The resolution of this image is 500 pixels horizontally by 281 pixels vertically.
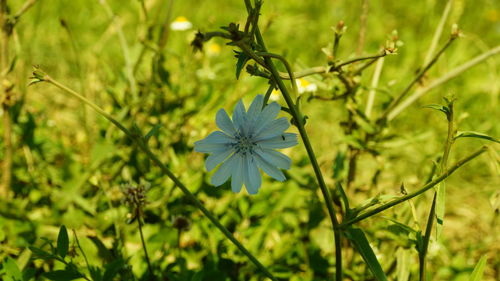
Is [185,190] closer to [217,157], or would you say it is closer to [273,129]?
[217,157]

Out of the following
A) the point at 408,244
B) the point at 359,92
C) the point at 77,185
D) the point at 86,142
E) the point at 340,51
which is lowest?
the point at 408,244

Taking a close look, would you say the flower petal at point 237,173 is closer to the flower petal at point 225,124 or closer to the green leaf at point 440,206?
the flower petal at point 225,124

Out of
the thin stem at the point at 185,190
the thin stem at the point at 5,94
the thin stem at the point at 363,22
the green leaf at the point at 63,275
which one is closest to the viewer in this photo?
the thin stem at the point at 185,190

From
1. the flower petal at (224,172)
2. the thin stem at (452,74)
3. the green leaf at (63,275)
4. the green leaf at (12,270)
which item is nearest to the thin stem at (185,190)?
the flower petal at (224,172)

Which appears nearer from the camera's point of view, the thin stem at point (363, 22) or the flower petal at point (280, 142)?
the flower petal at point (280, 142)

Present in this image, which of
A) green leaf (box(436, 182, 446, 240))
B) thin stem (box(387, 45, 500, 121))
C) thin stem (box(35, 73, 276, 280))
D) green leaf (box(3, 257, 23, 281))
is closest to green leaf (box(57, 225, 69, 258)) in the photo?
green leaf (box(3, 257, 23, 281))

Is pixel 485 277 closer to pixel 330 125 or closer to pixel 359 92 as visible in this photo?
pixel 359 92

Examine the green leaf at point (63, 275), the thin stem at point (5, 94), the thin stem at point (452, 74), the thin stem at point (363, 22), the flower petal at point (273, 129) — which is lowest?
the green leaf at point (63, 275)

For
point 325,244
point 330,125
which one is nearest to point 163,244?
point 325,244
